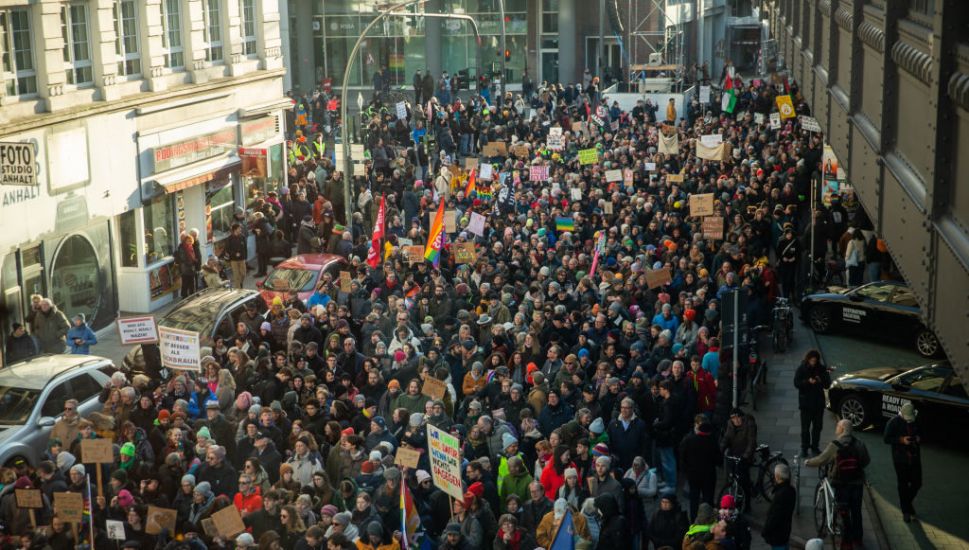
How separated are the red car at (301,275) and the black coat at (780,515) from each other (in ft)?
39.0

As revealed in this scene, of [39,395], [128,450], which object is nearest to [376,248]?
[39,395]

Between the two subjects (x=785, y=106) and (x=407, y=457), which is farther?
(x=785, y=106)

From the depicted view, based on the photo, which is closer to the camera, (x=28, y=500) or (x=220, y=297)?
A: (x=28, y=500)

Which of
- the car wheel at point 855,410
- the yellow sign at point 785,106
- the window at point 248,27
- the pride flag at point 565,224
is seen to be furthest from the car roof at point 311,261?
the yellow sign at point 785,106

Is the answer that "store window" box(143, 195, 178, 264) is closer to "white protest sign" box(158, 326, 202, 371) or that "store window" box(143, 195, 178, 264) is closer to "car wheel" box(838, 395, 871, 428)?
"white protest sign" box(158, 326, 202, 371)

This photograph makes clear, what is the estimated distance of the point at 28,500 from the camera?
47.4ft

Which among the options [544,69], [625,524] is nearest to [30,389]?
[625,524]

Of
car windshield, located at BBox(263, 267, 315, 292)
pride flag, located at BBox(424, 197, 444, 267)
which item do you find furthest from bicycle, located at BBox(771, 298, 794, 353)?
car windshield, located at BBox(263, 267, 315, 292)

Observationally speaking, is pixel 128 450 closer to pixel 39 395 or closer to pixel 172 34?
pixel 39 395

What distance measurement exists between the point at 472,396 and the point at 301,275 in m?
8.48

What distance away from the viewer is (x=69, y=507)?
14.1 m

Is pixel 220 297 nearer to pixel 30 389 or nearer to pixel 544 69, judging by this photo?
pixel 30 389

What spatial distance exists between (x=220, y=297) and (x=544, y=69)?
4377 cm

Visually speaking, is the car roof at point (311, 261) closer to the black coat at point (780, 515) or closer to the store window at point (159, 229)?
the store window at point (159, 229)
